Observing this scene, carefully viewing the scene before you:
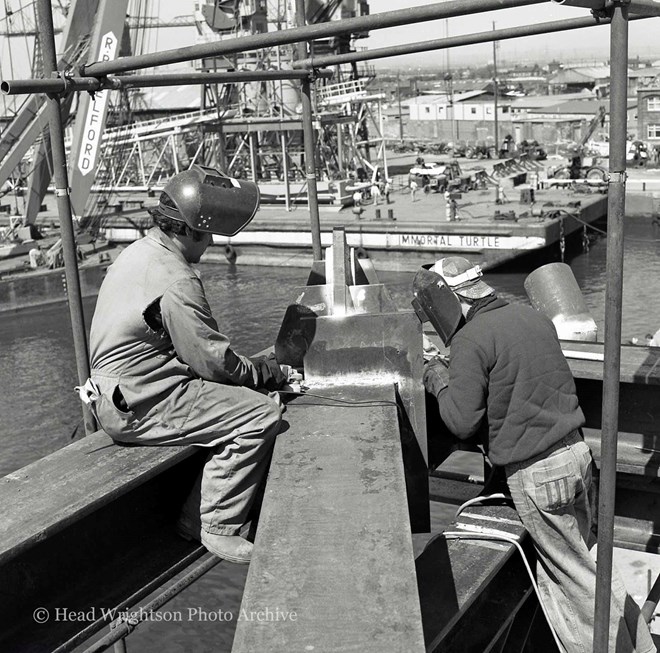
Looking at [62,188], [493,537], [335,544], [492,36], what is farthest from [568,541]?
[492,36]

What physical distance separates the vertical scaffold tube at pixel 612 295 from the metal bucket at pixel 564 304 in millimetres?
2714

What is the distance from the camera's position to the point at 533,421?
3.63 m

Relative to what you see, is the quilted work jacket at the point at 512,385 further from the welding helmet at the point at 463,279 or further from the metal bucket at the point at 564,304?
the metal bucket at the point at 564,304

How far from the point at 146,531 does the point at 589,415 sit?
2.54m

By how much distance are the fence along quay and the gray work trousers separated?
0.11 m

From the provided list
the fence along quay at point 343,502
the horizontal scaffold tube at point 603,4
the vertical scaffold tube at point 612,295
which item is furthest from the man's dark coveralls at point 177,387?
the horizontal scaffold tube at point 603,4

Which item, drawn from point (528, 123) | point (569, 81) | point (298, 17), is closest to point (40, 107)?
point (298, 17)

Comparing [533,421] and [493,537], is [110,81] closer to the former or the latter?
[533,421]

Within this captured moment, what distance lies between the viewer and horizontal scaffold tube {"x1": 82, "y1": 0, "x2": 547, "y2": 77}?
3.15 meters

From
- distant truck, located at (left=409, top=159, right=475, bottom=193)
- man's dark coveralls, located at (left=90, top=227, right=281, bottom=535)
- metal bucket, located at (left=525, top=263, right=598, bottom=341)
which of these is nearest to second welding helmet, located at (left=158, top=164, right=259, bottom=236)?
man's dark coveralls, located at (left=90, top=227, right=281, bottom=535)

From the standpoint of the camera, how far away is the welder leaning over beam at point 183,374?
3543mm

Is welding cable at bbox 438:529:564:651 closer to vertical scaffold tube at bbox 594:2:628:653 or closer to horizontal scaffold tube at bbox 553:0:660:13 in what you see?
vertical scaffold tube at bbox 594:2:628:653

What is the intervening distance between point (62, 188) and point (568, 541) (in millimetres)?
3190

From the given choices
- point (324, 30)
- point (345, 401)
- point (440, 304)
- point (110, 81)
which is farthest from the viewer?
point (110, 81)
